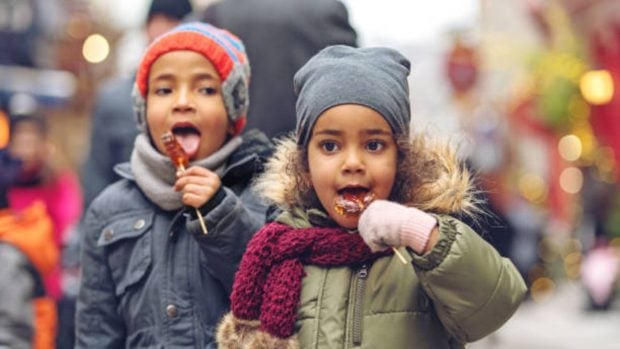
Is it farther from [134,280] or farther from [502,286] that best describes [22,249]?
[502,286]

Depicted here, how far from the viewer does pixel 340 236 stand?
4039mm

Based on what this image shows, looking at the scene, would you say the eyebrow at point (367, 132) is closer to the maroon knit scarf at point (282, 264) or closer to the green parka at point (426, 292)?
the green parka at point (426, 292)

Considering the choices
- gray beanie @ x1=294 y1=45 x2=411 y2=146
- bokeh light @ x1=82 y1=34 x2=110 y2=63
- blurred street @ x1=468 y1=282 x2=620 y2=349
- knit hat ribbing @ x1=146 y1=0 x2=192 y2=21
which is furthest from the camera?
bokeh light @ x1=82 y1=34 x2=110 y2=63

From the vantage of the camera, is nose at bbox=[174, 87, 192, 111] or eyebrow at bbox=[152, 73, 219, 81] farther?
eyebrow at bbox=[152, 73, 219, 81]

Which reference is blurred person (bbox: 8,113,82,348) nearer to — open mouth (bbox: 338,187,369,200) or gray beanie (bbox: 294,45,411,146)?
gray beanie (bbox: 294,45,411,146)

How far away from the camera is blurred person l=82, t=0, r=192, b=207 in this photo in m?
6.87

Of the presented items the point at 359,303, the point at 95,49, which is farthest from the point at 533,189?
the point at 359,303

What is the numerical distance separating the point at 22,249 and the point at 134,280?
5.76 feet

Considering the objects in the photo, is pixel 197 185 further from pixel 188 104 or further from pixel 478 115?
pixel 478 115

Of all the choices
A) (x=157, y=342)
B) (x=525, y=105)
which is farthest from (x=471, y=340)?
(x=525, y=105)

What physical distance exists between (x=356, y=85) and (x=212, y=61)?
2.94ft

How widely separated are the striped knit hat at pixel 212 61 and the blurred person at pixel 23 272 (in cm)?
145

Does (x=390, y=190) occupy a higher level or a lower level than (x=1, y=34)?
lower

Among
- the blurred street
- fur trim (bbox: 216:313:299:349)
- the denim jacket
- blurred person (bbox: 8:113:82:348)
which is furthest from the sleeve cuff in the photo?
the blurred street
